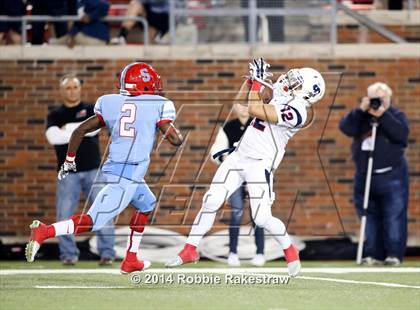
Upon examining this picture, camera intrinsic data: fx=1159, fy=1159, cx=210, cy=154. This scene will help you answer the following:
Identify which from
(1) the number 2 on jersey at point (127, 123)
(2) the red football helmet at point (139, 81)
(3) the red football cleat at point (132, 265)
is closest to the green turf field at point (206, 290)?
(3) the red football cleat at point (132, 265)

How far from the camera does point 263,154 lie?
10438 mm

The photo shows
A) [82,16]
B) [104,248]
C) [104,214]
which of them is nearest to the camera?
[104,214]

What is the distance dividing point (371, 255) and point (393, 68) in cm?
Result: 258

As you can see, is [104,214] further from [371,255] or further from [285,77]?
[371,255]

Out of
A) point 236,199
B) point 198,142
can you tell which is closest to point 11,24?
point 198,142

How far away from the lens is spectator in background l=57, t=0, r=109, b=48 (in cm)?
1426

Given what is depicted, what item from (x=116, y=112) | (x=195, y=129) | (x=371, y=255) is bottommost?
(x=371, y=255)

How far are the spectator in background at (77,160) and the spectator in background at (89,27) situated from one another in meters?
1.29

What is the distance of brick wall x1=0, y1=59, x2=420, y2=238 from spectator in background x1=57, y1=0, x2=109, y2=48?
0.29 m

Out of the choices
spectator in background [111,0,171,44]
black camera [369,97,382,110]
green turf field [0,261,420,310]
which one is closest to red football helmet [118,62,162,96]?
green turf field [0,261,420,310]

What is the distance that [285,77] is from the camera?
1048cm

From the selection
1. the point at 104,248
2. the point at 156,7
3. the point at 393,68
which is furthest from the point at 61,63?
the point at 393,68

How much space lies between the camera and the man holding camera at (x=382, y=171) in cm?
1327

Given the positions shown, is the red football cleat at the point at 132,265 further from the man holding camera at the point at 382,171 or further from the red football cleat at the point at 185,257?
the man holding camera at the point at 382,171
